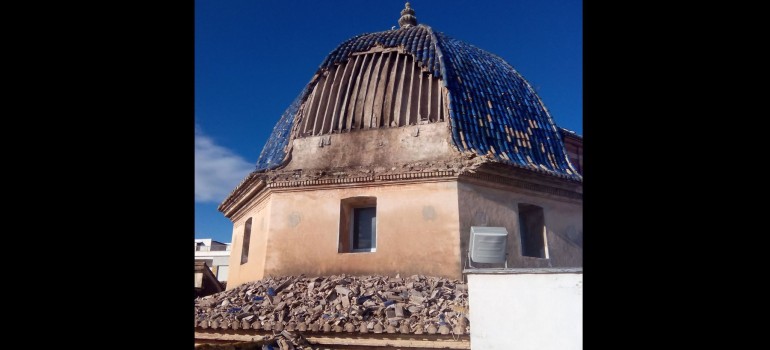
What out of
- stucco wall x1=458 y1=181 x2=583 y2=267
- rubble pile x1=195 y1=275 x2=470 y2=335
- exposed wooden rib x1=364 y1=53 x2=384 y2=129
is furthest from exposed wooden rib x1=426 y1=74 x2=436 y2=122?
rubble pile x1=195 y1=275 x2=470 y2=335

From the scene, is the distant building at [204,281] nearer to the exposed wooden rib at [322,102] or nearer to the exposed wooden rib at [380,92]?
the exposed wooden rib at [322,102]

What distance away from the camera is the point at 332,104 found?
13.8 m

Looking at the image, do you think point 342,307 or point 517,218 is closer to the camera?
point 342,307

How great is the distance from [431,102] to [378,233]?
3597 mm

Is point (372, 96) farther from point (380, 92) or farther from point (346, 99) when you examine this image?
point (346, 99)

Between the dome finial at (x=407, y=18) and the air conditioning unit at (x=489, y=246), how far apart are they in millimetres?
9045

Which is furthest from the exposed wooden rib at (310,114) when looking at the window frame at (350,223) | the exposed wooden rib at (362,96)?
the window frame at (350,223)

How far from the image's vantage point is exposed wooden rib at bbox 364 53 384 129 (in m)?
13.0

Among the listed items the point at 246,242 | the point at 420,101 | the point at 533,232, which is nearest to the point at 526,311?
the point at 533,232

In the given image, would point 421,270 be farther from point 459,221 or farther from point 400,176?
point 400,176

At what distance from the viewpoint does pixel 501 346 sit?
8078 millimetres

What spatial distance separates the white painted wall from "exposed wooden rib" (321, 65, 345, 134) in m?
6.46
